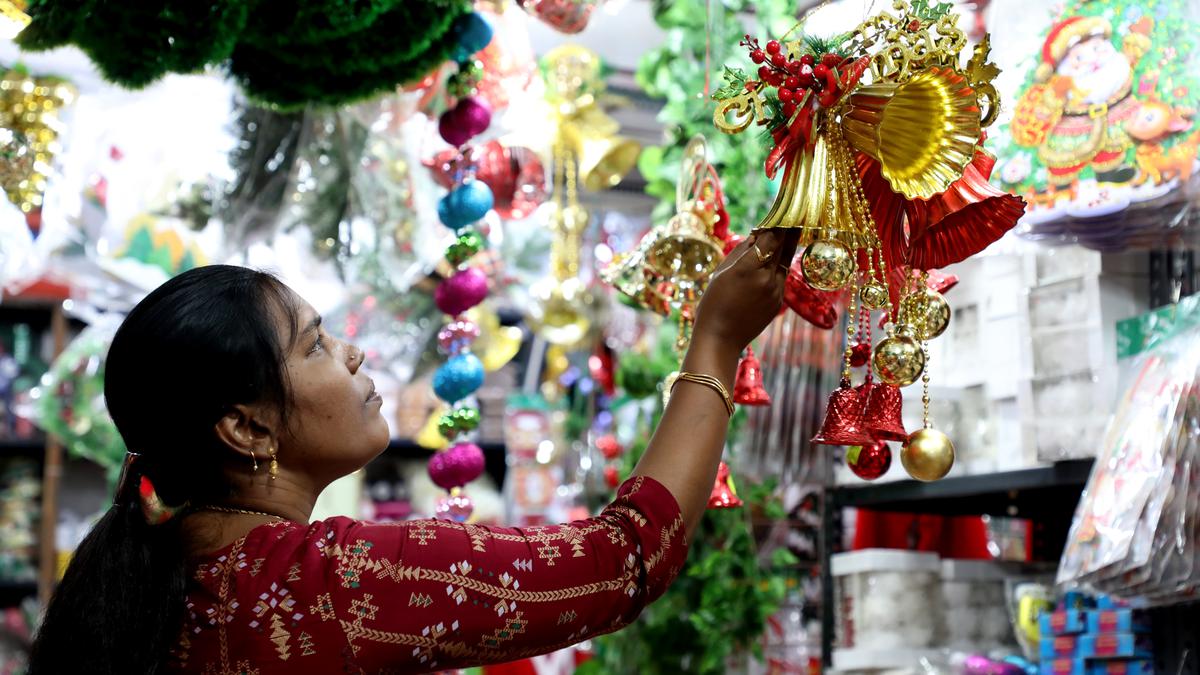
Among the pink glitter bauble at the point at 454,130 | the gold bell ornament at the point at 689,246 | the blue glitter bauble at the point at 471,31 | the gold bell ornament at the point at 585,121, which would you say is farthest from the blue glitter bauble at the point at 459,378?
the gold bell ornament at the point at 585,121

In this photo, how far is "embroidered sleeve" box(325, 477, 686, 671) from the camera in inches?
38.6

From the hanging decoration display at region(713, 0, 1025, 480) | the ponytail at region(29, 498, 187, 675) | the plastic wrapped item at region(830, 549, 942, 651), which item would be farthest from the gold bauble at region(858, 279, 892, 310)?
the plastic wrapped item at region(830, 549, 942, 651)

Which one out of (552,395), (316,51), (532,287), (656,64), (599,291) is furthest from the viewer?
(552,395)

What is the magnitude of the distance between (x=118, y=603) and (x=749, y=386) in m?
0.59

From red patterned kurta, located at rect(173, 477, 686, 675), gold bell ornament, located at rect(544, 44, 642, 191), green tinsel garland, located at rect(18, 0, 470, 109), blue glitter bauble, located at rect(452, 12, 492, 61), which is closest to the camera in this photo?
red patterned kurta, located at rect(173, 477, 686, 675)

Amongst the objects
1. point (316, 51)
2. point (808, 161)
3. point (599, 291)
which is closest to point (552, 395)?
point (599, 291)

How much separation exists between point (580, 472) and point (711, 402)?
2021 mm

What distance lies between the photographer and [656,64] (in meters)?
2.31

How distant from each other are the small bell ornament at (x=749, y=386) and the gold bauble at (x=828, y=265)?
0.88ft

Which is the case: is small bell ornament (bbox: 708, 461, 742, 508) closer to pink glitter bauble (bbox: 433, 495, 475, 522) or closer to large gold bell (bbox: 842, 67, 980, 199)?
large gold bell (bbox: 842, 67, 980, 199)

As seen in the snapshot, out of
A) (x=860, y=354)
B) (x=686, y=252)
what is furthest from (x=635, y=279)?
(x=860, y=354)

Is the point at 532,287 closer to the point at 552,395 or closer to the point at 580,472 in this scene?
the point at 580,472

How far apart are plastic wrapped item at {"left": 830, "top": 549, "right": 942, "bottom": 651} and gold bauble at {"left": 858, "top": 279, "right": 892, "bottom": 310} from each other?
101cm

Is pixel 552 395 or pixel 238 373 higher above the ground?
pixel 552 395
